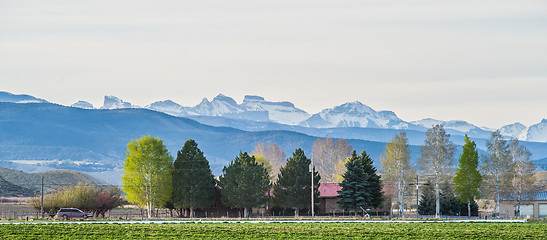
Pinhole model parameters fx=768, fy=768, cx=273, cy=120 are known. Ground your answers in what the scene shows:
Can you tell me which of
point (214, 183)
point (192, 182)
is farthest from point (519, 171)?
point (192, 182)

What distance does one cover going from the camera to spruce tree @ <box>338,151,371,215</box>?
91375 millimetres

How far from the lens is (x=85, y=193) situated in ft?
312

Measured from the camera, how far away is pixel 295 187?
9600cm

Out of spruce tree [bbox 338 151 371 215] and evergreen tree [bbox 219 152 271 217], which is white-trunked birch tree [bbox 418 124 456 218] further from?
evergreen tree [bbox 219 152 271 217]

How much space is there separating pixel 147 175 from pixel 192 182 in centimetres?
564

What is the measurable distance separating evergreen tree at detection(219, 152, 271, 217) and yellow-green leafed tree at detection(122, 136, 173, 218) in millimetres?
7206

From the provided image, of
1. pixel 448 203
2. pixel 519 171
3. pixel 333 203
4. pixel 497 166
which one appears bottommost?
pixel 333 203

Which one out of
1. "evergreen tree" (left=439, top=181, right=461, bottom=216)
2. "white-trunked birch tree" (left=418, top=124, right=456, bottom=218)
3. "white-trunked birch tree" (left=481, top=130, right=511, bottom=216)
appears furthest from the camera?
"evergreen tree" (left=439, top=181, right=461, bottom=216)

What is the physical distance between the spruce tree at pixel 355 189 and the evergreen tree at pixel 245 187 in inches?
401

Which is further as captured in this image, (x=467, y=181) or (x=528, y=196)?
(x=528, y=196)

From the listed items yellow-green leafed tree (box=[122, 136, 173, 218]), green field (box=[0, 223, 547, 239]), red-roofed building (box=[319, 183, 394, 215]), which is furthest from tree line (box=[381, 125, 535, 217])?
green field (box=[0, 223, 547, 239])

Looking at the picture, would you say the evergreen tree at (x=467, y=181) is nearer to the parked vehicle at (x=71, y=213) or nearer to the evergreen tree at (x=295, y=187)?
the evergreen tree at (x=295, y=187)

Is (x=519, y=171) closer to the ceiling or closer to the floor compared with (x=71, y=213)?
closer to the ceiling

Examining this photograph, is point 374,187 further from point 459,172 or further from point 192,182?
point 192,182
